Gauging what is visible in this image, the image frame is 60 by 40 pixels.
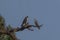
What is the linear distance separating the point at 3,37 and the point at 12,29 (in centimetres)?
3

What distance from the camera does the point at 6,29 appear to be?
38 centimetres

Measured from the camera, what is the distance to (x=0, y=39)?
39 centimetres

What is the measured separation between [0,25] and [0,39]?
5cm

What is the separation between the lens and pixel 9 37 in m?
0.39

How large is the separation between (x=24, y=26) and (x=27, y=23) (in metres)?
0.01

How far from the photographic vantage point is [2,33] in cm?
38

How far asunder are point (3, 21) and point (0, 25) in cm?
2

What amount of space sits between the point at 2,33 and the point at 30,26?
7 centimetres

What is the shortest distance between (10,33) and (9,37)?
0.02 meters

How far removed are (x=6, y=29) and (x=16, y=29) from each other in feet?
0.09

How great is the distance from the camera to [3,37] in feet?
1.29

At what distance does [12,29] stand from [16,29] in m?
0.02

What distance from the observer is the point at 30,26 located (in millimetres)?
369

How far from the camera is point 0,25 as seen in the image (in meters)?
0.42
